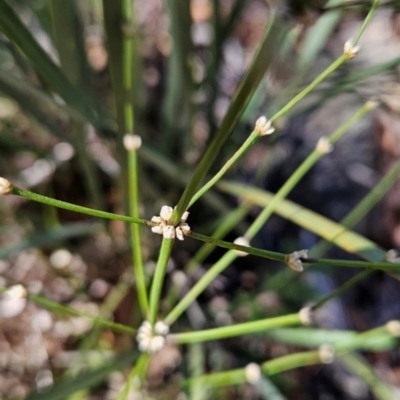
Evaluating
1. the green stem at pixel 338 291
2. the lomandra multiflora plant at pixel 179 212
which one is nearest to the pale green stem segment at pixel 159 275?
the lomandra multiflora plant at pixel 179 212

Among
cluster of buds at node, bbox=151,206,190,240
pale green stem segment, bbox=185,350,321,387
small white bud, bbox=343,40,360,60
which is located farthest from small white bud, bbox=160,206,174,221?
pale green stem segment, bbox=185,350,321,387

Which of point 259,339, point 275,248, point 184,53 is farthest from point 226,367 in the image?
point 184,53

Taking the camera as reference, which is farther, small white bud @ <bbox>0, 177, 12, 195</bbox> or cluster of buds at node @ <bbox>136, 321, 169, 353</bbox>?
cluster of buds at node @ <bbox>136, 321, 169, 353</bbox>

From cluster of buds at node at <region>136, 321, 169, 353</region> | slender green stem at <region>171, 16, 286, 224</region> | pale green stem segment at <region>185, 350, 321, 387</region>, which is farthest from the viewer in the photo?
pale green stem segment at <region>185, 350, 321, 387</region>

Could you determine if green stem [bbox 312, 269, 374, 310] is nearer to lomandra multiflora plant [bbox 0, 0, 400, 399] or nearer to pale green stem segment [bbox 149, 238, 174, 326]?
lomandra multiflora plant [bbox 0, 0, 400, 399]

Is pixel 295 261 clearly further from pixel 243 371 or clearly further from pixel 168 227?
pixel 243 371

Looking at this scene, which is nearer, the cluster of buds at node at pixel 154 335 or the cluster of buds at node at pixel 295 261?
the cluster of buds at node at pixel 295 261

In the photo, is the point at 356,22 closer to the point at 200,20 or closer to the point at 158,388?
the point at 200,20

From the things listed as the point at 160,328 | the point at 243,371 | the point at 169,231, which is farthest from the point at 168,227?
the point at 243,371

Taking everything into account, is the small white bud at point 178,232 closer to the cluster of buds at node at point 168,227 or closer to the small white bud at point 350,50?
the cluster of buds at node at point 168,227
